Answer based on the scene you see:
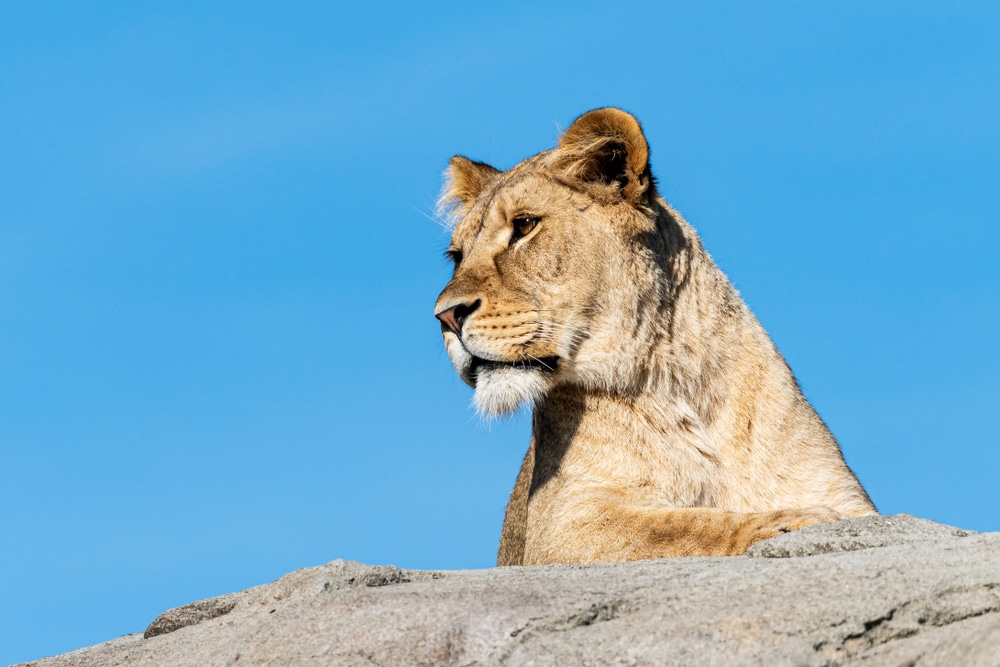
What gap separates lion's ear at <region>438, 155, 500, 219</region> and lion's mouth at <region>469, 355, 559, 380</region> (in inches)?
84.0

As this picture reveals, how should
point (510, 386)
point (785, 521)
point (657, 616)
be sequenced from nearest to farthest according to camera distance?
1. point (657, 616)
2. point (785, 521)
3. point (510, 386)

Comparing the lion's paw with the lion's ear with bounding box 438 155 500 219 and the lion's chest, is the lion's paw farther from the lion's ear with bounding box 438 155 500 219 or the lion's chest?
the lion's ear with bounding box 438 155 500 219

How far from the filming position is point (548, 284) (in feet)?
26.9

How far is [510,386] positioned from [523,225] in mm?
1133

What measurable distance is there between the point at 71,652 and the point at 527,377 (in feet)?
9.83

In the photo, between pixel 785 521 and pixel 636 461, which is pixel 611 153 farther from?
pixel 785 521

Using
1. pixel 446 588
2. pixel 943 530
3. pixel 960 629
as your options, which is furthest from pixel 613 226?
pixel 960 629

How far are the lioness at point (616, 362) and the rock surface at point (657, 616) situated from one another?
7.57 feet

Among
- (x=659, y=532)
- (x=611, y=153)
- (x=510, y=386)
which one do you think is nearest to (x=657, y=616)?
(x=659, y=532)

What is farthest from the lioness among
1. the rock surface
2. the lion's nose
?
the rock surface

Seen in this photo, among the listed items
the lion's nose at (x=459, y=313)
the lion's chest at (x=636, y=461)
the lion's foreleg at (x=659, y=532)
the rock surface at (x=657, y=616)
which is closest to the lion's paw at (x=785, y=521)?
the lion's foreleg at (x=659, y=532)

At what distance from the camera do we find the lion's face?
8.08m

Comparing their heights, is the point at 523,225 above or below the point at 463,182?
below

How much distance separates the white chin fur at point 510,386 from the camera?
8.09m
